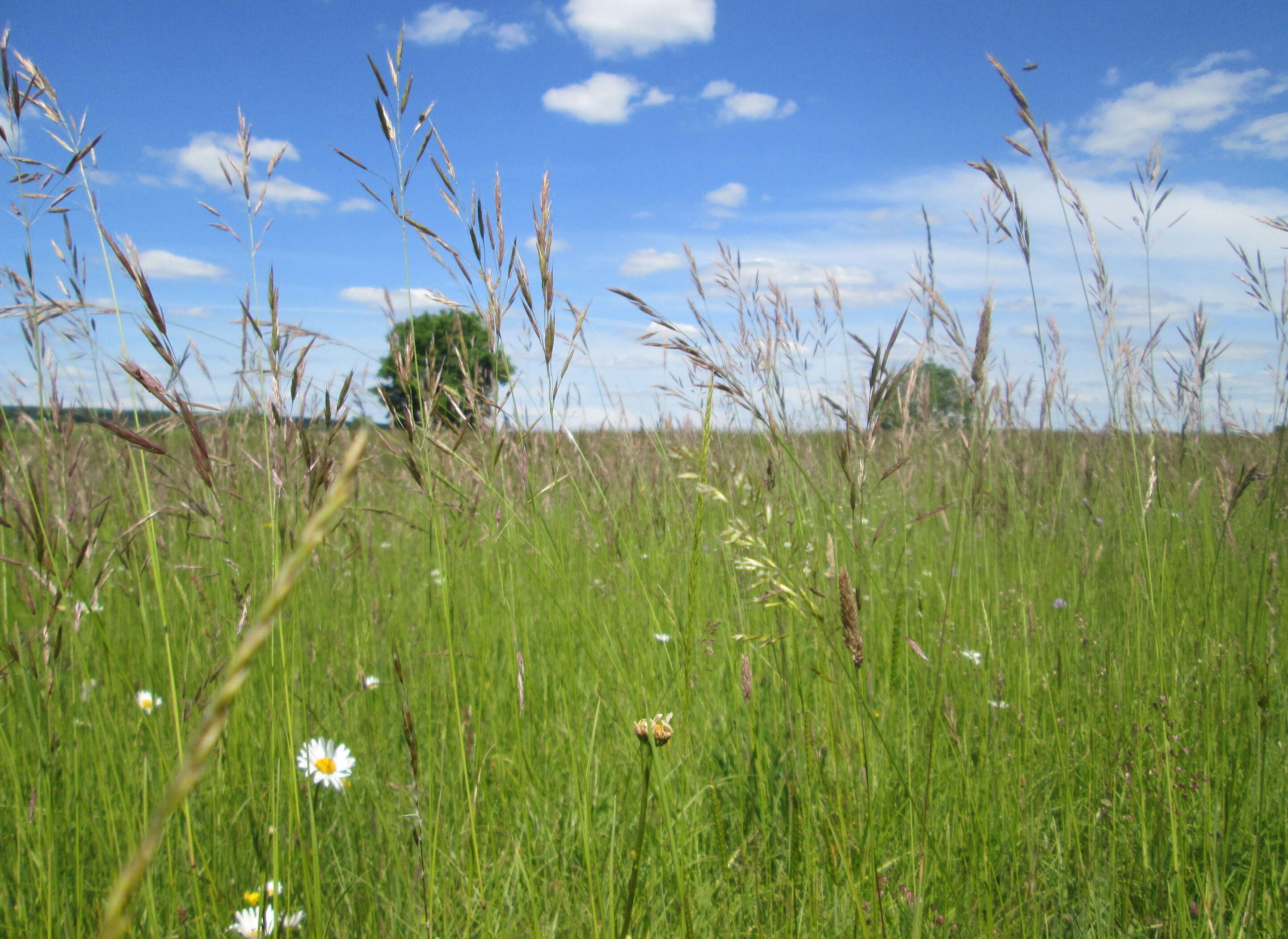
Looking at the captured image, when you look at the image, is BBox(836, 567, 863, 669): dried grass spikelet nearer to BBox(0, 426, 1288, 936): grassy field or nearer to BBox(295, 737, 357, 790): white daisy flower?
BBox(0, 426, 1288, 936): grassy field

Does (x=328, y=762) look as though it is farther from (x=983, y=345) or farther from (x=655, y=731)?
(x=983, y=345)

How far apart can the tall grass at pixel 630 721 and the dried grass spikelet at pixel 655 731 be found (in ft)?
0.09

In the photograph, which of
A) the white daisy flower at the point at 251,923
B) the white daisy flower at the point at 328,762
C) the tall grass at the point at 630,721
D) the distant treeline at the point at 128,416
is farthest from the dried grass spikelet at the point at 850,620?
the white daisy flower at the point at 328,762

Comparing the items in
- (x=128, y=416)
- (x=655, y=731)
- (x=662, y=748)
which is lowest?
(x=662, y=748)

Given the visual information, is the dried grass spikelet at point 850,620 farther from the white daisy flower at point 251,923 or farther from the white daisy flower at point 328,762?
the white daisy flower at point 328,762

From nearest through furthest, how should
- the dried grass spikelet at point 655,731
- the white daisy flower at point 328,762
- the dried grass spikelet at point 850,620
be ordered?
the dried grass spikelet at point 655,731
the dried grass spikelet at point 850,620
the white daisy flower at point 328,762

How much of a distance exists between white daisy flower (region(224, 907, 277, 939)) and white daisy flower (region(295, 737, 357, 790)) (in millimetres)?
270

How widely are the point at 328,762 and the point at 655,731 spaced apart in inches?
48.7

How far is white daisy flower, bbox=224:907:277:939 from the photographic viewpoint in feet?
3.63

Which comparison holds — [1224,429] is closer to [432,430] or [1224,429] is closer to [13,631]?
[432,430]

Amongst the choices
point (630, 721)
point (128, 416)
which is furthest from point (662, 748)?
point (128, 416)

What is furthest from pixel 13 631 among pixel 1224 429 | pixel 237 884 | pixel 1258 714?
Answer: pixel 1224 429

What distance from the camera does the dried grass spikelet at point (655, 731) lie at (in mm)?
691

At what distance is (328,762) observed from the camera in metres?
1.63
